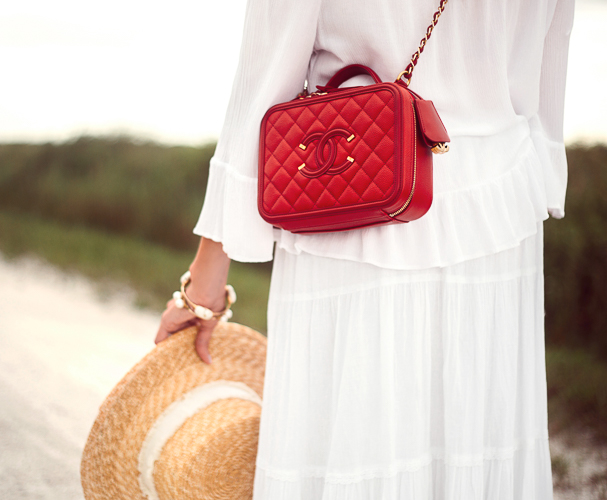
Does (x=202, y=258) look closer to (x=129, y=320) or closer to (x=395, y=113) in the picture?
(x=395, y=113)

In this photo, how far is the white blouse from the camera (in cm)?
80

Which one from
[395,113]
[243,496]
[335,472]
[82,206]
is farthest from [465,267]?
[82,206]

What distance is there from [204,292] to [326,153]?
0.38 metres

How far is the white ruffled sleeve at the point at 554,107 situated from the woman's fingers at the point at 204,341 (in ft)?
2.41

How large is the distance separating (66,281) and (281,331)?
3.79 meters

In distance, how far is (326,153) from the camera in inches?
32.1

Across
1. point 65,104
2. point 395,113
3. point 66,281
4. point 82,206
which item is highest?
point 65,104

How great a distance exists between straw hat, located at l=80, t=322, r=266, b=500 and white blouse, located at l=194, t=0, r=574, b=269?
1.25 ft

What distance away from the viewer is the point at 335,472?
0.83 metres

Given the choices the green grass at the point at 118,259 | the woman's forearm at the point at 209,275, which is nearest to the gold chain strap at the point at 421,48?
the woman's forearm at the point at 209,275

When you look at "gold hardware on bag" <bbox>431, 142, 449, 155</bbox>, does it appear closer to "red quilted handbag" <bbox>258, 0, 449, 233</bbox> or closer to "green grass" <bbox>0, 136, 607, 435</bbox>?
"red quilted handbag" <bbox>258, 0, 449, 233</bbox>

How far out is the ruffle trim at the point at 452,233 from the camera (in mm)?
815

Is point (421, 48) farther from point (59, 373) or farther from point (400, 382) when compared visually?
point (59, 373)

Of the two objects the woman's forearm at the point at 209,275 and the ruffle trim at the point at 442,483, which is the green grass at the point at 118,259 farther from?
the ruffle trim at the point at 442,483
